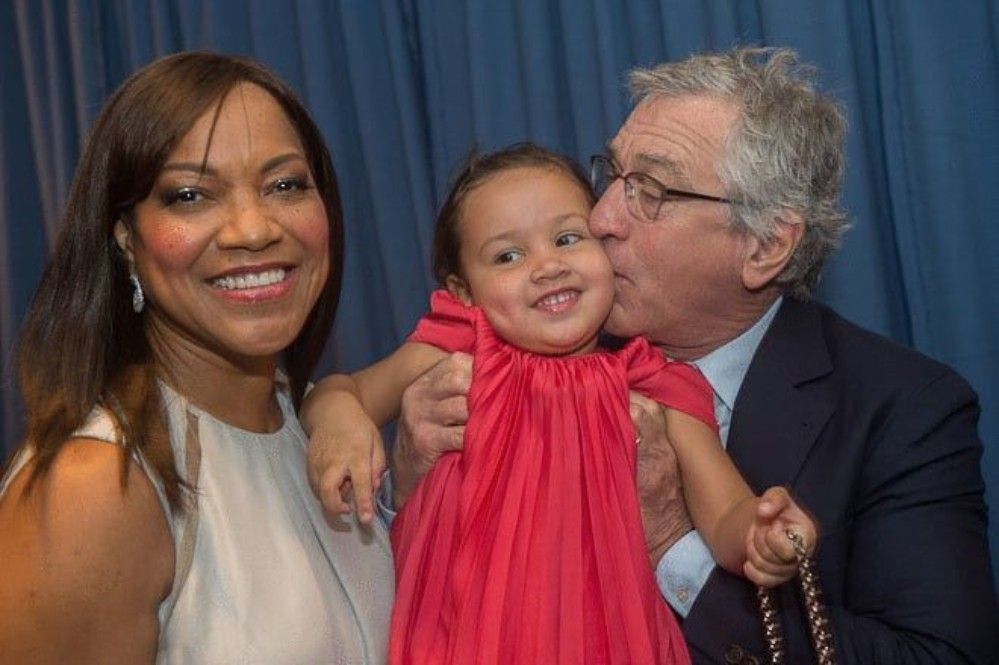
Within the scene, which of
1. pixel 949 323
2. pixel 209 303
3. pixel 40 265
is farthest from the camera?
pixel 40 265

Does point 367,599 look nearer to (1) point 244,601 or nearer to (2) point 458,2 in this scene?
(1) point 244,601

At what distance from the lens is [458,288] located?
7.55 feet

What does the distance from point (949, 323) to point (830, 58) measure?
0.67m

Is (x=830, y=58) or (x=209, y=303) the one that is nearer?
(x=209, y=303)

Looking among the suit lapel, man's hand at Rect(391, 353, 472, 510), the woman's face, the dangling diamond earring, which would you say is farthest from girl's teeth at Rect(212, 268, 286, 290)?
the suit lapel

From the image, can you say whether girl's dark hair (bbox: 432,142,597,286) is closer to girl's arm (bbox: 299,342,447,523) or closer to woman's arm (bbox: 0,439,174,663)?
girl's arm (bbox: 299,342,447,523)

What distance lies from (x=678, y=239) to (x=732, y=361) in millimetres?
271

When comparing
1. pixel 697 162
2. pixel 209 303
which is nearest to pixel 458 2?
pixel 697 162

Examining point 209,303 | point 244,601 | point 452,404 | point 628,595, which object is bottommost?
point 628,595

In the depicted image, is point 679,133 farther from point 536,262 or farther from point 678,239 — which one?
point 536,262

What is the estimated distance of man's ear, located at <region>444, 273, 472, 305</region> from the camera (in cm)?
227

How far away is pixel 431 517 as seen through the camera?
2078 mm

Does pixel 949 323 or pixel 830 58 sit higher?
pixel 830 58

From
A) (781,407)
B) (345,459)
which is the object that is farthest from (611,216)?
(345,459)
